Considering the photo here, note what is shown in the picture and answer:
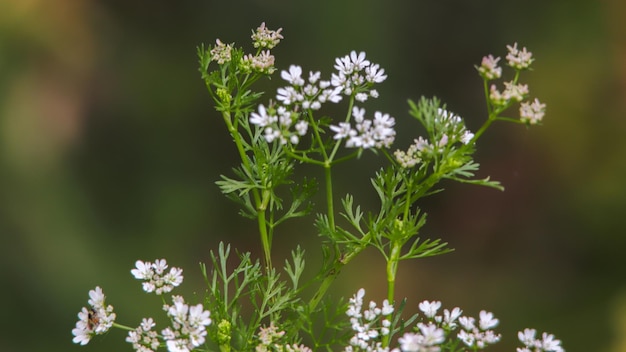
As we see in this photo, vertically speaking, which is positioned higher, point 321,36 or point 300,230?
point 321,36

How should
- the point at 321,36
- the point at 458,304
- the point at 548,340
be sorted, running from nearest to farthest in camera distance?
the point at 548,340, the point at 321,36, the point at 458,304

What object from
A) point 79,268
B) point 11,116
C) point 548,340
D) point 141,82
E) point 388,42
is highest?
point 388,42

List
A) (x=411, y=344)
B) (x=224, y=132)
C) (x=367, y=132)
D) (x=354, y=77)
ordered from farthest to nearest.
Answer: (x=224, y=132) < (x=354, y=77) < (x=367, y=132) < (x=411, y=344)

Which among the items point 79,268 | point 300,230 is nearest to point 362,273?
point 300,230

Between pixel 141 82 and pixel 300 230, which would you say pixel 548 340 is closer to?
pixel 300 230

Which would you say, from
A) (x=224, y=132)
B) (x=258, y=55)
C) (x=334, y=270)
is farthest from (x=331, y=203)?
(x=224, y=132)

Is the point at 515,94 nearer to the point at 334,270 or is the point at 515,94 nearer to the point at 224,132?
the point at 334,270

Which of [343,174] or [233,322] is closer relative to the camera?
[233,322]
